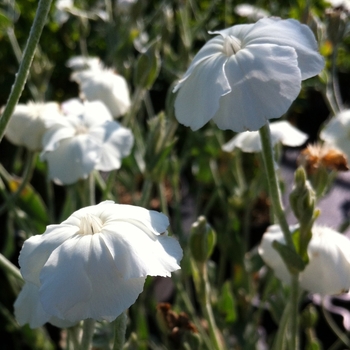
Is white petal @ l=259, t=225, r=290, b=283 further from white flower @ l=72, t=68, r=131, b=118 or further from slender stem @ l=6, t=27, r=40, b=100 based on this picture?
slender stem @ l=6, t=27, r=40, b=100

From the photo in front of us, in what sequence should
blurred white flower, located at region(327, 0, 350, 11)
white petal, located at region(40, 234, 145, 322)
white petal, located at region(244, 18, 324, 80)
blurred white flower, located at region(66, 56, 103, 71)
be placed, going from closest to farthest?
white petal, located at region(40, 234, 145, 322) < white petal, located at region(244, 18, 324, 80) < blurred white flower, located at region(327, 0, 350, 11) < blurred white flower, located at region(66, 56, 103, 71)

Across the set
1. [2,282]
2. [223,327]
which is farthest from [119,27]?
[223,327]

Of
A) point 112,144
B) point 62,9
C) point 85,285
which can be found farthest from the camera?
point 62,9

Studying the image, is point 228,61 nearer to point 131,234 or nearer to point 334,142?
point 131,234

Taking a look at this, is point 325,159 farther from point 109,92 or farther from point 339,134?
point 109,92

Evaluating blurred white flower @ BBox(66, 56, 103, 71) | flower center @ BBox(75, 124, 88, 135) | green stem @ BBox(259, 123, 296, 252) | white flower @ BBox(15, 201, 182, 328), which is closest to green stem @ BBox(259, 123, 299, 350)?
green stem @ BBox(259, 123, 296, 252)

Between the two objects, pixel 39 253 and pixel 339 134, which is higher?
pixel 39 253

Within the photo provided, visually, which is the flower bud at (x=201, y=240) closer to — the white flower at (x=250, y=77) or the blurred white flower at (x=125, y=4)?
the white flower at (x=250, y=77)

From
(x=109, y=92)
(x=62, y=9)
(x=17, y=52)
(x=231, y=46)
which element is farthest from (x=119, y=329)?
(x=62, y=9)
